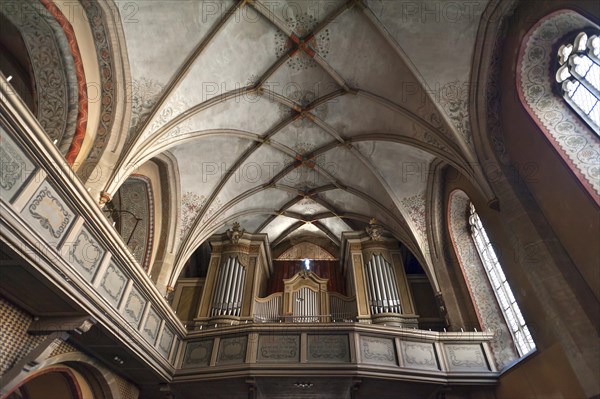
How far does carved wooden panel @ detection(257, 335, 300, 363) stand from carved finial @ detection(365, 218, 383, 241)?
470 centimetres

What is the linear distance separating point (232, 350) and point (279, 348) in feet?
3.26

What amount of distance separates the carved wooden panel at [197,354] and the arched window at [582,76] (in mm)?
7802

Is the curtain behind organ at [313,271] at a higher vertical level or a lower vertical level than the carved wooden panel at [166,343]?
higher

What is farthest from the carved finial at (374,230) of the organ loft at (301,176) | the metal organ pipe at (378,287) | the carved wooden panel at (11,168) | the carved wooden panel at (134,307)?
the carved wooden panel at (11,168)

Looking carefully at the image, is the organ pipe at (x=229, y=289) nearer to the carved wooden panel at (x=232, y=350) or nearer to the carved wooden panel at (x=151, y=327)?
the carved wooden panel at (x=232, y=350)

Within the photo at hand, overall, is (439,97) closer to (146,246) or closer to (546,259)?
(546,259)

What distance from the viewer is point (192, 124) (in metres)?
7.73

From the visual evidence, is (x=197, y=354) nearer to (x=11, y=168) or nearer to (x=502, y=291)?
(x=11, y=168)

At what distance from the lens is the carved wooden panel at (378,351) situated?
259 inches

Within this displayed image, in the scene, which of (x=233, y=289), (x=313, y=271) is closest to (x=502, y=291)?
(x=313, y=271)

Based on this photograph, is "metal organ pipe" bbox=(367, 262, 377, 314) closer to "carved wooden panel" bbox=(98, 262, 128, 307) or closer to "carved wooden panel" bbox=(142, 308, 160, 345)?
"carved wooden panel" bbox=(142, 308, 160, 345)

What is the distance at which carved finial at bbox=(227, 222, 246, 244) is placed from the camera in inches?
431

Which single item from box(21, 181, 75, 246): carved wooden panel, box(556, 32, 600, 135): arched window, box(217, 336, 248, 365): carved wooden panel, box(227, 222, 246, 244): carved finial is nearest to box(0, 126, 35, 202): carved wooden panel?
box(21, 181, 75, 246): carved wooden panel

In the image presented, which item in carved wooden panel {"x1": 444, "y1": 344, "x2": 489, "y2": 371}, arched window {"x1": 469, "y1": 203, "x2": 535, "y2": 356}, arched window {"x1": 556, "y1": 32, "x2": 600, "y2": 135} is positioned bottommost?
carved wooden panel {"x1": 444, "y1": 344, "x2": 489, "y2": 371}
